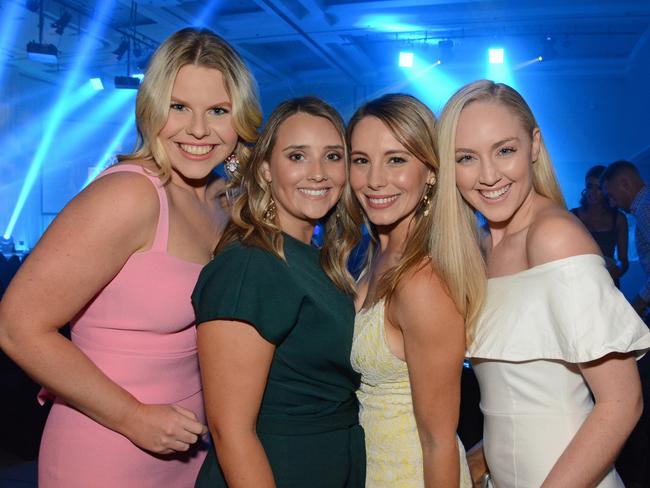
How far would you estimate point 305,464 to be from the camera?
1.66 m

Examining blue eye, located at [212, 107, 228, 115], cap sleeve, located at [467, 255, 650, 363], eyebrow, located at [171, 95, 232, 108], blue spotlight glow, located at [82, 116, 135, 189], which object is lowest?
cap sleeve, located at [467, 255, 650, 363]

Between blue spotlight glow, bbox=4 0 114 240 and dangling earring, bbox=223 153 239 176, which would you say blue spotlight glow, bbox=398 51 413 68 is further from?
dangling earring, bbox=223 153 239 176

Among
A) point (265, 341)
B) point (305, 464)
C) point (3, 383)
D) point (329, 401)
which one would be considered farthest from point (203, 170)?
point (3, 383)

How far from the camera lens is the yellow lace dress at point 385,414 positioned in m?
1.76

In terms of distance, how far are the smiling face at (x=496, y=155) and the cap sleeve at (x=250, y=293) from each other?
24.2 inches

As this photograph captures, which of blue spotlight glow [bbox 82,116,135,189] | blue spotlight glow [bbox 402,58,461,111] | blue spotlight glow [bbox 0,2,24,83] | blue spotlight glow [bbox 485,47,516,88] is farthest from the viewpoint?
blue spotlight glow [bbox 82,116,135,189]

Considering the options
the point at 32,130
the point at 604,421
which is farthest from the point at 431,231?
the point at 32,130

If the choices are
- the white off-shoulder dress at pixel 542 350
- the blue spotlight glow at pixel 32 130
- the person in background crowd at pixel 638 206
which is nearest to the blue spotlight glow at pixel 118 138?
the blue spotlight glow at pixel 32 130

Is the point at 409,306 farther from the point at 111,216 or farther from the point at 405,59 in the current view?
the point at 405,59

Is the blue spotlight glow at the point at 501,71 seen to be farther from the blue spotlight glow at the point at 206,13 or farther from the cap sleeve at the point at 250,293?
the cap sleeve at the point at 250,293

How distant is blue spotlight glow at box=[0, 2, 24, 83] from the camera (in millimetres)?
9570

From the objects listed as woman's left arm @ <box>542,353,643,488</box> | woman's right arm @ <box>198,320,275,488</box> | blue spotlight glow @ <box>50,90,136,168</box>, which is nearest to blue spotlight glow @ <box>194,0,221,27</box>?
blue spotlight glow @ <box>50,90,136,168</box>

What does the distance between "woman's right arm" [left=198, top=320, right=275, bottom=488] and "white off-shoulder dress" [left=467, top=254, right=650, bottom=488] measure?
2.00 feet

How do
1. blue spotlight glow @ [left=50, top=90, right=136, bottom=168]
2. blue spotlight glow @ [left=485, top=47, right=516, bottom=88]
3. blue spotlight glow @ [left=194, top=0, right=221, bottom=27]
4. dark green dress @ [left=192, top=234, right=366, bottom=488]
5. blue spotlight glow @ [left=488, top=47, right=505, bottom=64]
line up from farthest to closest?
blue spotlight glow @ [left=50, top=90, right=136, bottom=168], blue spotlight glow @ [left=485, top=47, right=516, bottom=88], blue spotlight glow @ [left=488, top=47, right=505, bottom=64], blue spotlight glow @ [left=194, top=0, right=221, bottom=27], dark green dress @ [left=192, top=234, right=366, bottom=488]
